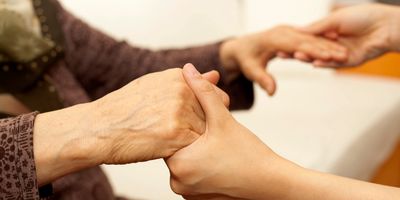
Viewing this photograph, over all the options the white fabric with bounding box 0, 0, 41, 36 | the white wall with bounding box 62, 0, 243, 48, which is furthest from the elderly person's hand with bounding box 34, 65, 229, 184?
the white wall with bounding box 62, 0, 243, 48

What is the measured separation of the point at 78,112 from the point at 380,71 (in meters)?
1.86

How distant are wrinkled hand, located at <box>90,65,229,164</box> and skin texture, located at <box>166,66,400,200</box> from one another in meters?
0.02

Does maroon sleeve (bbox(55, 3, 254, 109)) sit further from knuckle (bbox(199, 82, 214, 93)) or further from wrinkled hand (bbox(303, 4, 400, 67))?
knuckle (bbox(199, 82, 214, 93))

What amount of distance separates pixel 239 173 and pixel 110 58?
57 centimetres

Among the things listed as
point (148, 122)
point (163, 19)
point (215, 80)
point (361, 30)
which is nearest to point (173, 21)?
point (163, 19)

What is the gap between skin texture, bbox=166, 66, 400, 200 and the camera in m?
0.64

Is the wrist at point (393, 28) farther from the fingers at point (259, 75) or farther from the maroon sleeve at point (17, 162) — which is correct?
the maroon sleeve at point (17, 162)

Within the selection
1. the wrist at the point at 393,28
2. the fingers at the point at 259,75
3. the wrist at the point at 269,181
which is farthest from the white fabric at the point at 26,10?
the wrist at the point at 393,28

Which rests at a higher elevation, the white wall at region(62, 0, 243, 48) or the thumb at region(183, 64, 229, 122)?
the thumb at region(183, 64, 229, 122)

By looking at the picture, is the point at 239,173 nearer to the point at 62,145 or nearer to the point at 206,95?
the point at 206,95

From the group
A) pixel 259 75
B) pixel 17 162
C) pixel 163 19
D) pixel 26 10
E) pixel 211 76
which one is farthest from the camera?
pixel 163 19

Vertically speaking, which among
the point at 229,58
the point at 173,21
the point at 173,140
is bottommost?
the point at 173,21

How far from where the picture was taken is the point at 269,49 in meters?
1.14

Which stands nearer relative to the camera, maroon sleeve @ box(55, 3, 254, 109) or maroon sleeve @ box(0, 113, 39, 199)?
maroon sleeve @ box(0, 113, 39, 199)
